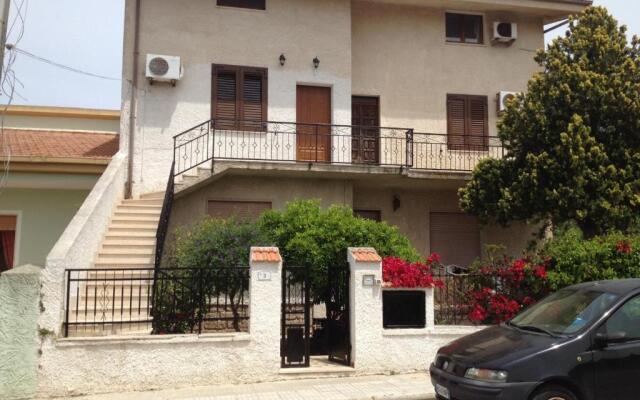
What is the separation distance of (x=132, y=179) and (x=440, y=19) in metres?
9.68

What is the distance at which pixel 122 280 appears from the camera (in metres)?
7.57

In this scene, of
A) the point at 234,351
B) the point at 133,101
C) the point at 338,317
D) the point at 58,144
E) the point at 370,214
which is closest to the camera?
the point at 234,351

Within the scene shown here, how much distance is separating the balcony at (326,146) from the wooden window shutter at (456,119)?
0.14 ft

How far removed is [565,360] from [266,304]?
→ 3896 millimetres

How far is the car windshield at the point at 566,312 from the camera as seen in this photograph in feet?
18.5

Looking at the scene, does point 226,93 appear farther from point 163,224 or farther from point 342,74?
point 163,224

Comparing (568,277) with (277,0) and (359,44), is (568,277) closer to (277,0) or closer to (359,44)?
(359,44)

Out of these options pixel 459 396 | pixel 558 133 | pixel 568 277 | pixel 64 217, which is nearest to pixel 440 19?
pixel 558 133

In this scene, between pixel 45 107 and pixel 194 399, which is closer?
pixel 194 399

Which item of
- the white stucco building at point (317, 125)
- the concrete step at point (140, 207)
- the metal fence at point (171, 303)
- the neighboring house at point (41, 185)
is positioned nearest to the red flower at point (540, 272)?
the white stucco building at point (317, 125)

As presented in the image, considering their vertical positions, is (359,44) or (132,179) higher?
(359,44)

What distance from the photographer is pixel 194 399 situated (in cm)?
673

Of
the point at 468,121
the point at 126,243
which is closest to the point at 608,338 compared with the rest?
the point at 126,243

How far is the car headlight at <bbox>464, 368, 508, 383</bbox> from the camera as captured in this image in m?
5.20
